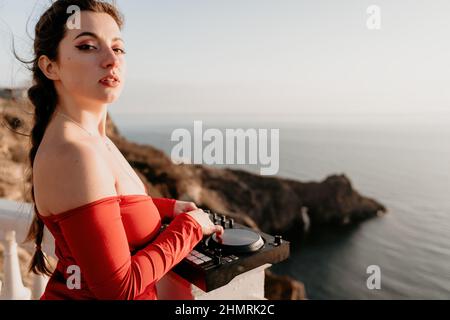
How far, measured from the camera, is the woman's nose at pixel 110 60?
1149 millimetres

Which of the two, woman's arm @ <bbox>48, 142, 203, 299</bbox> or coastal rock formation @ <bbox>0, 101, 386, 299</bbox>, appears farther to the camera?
coastal rock formation @ <bbox>0, 101, 386, 299</bbox>

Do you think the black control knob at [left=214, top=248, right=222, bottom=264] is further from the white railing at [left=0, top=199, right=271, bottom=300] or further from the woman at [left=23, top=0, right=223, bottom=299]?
the white railing at [left=0, top=199, right=271, bottom=300]

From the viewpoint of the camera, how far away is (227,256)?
3.79 feet

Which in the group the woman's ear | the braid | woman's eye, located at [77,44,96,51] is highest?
woman's eye, located at [77,44,96,51]

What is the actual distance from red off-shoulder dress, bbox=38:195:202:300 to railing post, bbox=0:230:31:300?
1333mm

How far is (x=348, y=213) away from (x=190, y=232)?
4419 cm

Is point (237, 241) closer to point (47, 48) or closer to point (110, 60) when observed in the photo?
point (110, 60)

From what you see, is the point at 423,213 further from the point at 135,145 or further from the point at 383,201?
the point at 135,145

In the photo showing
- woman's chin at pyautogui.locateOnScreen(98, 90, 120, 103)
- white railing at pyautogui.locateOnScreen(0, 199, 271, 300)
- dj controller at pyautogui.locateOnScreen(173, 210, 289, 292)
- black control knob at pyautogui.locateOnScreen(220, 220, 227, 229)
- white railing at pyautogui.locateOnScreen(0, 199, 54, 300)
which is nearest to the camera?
dj controller at pyautogui.locateOnScreen(173, 210, 289, 292)

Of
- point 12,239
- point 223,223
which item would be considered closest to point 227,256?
point 223,223

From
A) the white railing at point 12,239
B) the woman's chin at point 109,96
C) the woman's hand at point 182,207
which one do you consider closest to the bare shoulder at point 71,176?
the woman's chin at point 109,96

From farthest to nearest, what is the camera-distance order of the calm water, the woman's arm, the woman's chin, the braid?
1. the calm water
2. the braid
3. the woman's chin
4. the woman's arm

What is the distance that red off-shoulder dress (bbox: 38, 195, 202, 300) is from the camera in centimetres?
97

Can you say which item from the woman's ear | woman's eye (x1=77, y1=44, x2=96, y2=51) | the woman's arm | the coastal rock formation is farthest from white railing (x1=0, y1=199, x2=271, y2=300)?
the coastal rock formation
